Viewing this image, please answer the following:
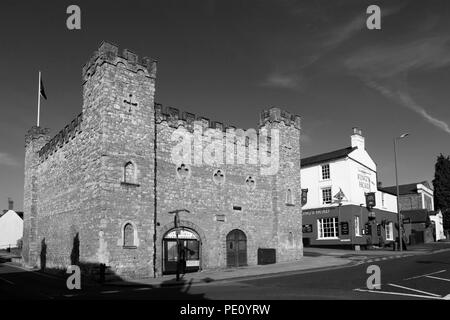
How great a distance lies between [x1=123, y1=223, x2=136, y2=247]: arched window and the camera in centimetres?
2198

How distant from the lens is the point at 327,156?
44.5m

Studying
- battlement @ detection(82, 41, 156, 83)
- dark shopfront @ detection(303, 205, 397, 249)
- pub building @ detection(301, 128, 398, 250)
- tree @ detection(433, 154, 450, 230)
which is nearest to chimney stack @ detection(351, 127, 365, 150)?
pub building @ detection(301, 128, 398, 250)

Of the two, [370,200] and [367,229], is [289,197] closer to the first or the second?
[370,200]

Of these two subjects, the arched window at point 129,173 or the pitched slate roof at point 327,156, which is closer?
the arched window at point 129,173

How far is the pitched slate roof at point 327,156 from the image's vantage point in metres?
42.5

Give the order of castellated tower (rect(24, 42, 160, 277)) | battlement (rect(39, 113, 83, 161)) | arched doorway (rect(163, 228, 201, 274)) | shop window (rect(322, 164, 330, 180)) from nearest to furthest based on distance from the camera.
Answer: castellated tower (rect(24, 42, 160, 277))
arched doorway (rect(163, 228, 201, 274))
battlement (rect(39, 113, 83, 161))
shop window (rect(322, 164, 330, 180))

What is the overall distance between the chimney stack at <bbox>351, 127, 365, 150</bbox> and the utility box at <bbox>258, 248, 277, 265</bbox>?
20.3 m

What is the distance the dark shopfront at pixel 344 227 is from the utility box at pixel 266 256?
48.2ft

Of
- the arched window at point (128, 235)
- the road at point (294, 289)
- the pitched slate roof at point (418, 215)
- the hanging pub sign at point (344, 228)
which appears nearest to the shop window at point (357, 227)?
the hanging pub sign at point (344, 228)

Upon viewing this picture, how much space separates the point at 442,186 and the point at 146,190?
57.5 meters

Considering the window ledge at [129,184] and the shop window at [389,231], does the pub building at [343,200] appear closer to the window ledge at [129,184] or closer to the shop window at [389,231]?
the shop window at [389,231]

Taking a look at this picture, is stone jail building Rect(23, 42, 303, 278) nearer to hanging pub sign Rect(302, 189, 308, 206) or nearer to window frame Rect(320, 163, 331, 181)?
hanging pub sign Rect(302, 189, 308, 206)

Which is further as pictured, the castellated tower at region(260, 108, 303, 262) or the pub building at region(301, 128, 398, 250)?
the pub building at region(301, 128, 398, 250)
